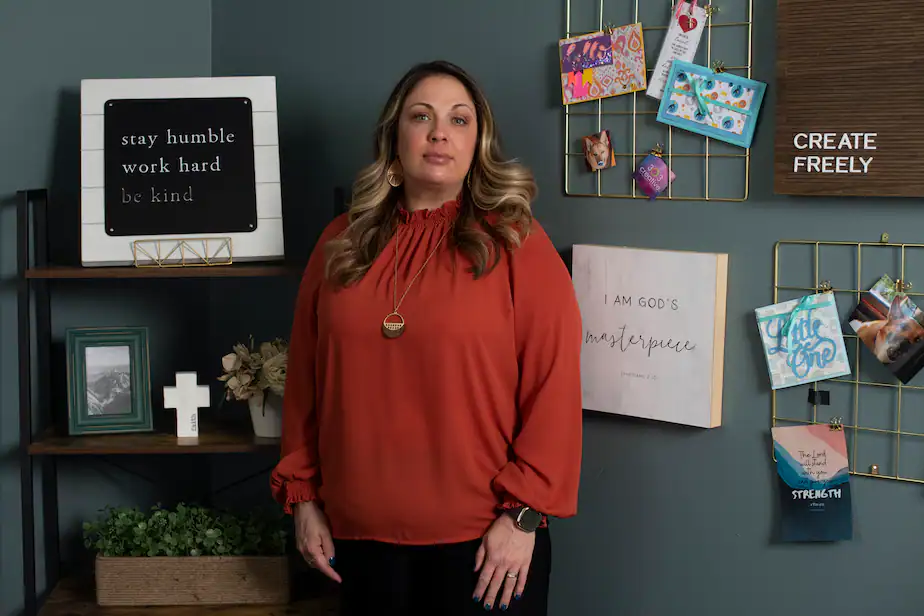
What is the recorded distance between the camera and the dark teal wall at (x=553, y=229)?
5.73 feet

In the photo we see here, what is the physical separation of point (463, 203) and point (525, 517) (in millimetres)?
546

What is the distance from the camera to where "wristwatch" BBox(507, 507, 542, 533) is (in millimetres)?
1646

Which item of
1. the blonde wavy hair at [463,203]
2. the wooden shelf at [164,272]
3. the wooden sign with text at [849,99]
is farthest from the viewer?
the wooden shelf at [164,272]

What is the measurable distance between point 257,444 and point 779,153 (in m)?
1.13

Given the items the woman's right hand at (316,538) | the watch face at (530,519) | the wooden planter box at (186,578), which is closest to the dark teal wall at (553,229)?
the wooden planter box at (186,578)

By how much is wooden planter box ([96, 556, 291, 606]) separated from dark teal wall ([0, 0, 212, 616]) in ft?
0.75

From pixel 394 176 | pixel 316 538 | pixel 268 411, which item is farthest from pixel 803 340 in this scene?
pixel 268 411

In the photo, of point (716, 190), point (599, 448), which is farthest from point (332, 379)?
point (716, 190)

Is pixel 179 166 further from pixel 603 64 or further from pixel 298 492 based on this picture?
pixel 603 64

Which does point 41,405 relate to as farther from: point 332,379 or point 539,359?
point 539,359

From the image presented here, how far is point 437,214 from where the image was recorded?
69.4 inches

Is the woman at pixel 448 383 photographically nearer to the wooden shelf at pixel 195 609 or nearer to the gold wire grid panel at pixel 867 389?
the wooden shelf at pixel 195 609

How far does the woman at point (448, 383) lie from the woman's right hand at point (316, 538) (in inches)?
1.4

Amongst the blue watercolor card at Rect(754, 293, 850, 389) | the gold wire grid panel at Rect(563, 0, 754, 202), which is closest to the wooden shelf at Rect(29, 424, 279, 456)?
the gold wire grid panel at Rect(563, 0, 754, 202)
